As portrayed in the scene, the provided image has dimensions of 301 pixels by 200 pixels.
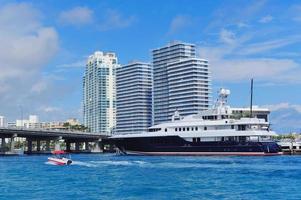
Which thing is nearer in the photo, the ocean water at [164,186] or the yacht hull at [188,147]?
the ocean water at [164,186]

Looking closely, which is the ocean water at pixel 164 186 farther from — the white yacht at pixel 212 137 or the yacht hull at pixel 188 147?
the white yacht at pixel 212 137

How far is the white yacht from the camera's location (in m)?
107

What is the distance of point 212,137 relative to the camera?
365 ft

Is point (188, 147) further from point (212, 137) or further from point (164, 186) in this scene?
point (164, 186)

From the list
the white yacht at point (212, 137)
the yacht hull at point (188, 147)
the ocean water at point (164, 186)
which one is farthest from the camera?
the white yacht at point (212, 137)

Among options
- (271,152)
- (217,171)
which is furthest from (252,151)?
(217,171)

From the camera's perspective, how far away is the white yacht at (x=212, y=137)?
107m

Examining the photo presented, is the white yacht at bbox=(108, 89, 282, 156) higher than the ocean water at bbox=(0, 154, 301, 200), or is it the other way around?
the white yacht at bbox=(108, 89, 282, 156)

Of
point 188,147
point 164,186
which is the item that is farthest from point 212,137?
point 164,186

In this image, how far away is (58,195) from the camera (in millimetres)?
43312

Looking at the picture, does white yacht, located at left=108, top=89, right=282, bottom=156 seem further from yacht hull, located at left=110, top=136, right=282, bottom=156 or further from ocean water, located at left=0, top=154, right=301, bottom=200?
ocean water, located at left=0, top=154, right=301, bottom=200

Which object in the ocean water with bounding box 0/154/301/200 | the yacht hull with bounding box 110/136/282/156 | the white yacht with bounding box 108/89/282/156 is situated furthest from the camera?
the white yacht with bounding box 108/89/282/156

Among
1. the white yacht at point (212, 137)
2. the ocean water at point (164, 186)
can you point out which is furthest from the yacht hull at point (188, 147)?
the ocean water at point (164, 186)

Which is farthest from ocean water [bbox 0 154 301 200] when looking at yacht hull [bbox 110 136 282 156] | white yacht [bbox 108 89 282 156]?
white yacht [bbox 108 89 282 156]
